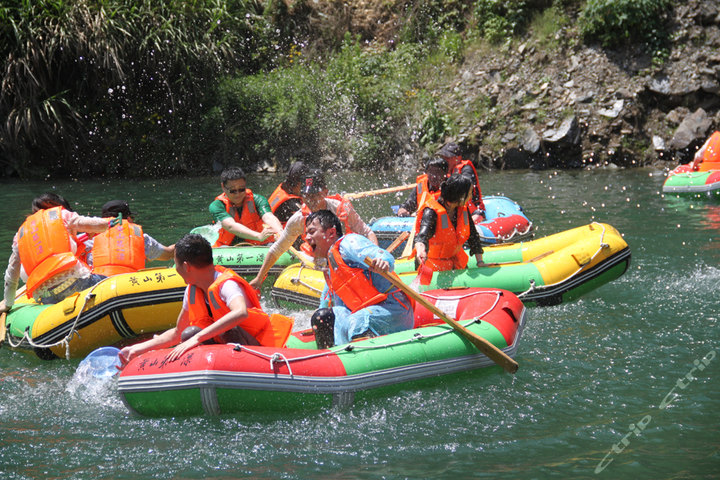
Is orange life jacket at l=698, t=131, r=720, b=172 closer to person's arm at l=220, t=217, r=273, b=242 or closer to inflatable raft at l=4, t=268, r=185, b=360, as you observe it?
person's arm at l=220, t=217, r=273, b=242

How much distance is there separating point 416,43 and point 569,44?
3919mm

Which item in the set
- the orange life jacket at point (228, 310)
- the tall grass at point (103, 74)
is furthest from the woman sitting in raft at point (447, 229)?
the tall grass at point (103, 74)

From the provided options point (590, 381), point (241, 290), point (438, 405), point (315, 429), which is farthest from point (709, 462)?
point (241, 290)

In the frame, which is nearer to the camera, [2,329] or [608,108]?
[2,329]

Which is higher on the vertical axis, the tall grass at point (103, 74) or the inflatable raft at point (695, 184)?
the tall grass at point (103, 74)

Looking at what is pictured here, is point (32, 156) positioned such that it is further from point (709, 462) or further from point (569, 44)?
point (709, 462)

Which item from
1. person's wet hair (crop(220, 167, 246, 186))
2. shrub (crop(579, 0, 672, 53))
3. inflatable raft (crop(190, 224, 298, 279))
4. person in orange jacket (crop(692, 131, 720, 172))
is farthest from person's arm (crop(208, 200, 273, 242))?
shrub (crop(579, 0, 672, 53))

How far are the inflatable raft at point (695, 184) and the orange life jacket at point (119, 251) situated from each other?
8314 mm

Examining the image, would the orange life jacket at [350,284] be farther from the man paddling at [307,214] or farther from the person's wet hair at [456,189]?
the person's wet hair at [456,189]

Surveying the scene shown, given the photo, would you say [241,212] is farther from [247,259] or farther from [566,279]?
[566,279]

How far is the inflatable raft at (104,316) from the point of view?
5969 mm

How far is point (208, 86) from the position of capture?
1764cm

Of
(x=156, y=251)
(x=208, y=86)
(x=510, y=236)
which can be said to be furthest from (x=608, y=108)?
(x=156, y=251)

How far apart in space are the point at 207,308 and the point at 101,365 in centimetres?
104
